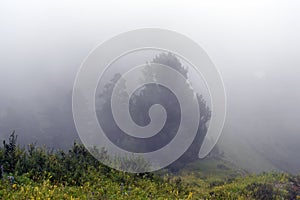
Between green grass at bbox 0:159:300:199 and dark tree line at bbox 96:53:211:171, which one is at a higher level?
dark tree line at bbox 96:53:211:171

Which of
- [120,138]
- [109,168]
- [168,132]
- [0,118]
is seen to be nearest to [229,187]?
[109,168]

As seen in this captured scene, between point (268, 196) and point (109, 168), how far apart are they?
23.5 feet

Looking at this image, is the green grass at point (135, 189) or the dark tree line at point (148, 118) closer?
the green grass at point (135, 189)

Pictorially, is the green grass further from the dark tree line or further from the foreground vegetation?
the dark tree line

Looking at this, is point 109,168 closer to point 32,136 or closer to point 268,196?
point 268,196

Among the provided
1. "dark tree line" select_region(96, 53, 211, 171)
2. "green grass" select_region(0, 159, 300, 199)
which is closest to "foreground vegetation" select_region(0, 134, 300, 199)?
"green grass" select_region(0, 159, 300, 199)

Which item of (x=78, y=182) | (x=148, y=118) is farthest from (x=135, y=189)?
(x=148, y=118)

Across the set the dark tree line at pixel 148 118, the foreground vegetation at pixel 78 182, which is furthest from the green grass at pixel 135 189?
the dark tree line at pixel 148 118

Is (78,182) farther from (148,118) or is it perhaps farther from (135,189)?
(148,118)

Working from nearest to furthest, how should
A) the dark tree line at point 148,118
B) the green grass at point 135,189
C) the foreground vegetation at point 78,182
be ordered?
the green grass at point 135,189, the foreground vegetation at point 78,182, the dark tree line at point 148,118

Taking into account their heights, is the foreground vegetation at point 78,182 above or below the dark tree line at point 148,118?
below

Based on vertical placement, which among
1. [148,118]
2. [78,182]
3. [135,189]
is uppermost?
[148,118]

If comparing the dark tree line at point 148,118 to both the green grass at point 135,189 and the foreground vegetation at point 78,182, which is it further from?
the foreground vegetation at point 78,182

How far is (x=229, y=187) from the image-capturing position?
54.9ft
